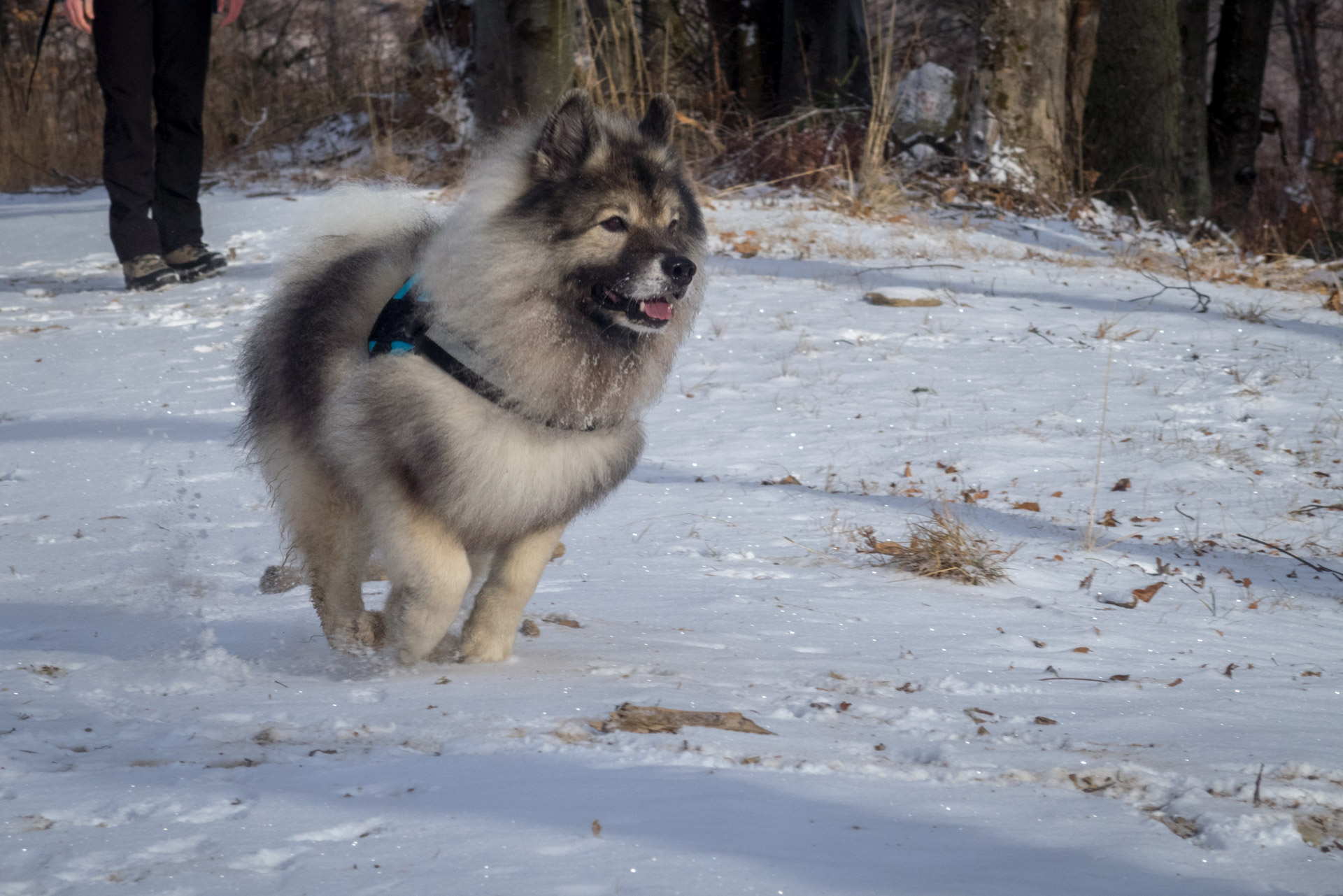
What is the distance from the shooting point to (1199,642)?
301 centimetres

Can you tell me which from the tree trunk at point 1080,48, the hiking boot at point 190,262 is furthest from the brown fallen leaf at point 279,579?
the tree trunk at point 1080,48

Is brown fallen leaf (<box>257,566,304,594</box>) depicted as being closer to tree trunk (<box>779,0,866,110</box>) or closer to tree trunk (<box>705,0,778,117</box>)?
tree trunk (<box>779,0,866,110</box>)

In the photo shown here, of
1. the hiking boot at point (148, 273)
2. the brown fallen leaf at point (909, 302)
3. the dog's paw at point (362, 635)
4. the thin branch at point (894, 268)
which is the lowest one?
the brown fallen leaf at point (909, 302)

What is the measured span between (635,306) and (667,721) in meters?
1.13

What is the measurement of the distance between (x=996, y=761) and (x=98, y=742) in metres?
1.66

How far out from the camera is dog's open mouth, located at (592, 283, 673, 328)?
2.81 metres

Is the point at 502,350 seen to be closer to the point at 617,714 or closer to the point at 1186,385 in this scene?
the point at 617,714

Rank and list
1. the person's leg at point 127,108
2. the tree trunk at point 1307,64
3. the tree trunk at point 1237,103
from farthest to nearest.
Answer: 1. the tree trunk at point 1307,64
2. the tree trunk at point 1237,103
3. the person's leg at point 127,108

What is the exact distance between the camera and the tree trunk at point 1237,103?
13.7 meters

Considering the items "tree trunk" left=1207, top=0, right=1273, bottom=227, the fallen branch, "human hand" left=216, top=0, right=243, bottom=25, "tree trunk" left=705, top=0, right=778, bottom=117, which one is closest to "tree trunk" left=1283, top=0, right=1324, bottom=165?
"tree trunk" left=1207, top=0, right=1273, bottom=227

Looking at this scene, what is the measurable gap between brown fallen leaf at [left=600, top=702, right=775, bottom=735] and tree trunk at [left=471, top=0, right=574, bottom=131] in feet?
24.6

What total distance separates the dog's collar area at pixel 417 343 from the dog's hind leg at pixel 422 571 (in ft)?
1.10

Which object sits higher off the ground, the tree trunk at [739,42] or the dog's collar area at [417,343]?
the tree trunk at [739,42]

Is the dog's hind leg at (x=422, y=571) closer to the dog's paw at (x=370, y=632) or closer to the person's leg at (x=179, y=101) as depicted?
the dog's paw at (x=370, y=632)
